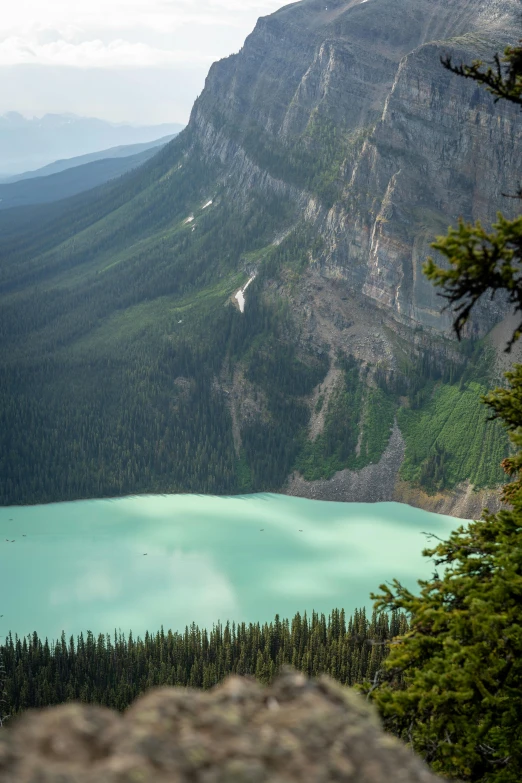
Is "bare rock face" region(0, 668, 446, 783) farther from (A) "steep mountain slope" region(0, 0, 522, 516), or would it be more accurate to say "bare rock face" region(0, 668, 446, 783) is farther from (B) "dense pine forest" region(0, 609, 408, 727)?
(A) "steep mountain slope" region(0, 0, 522, 516)

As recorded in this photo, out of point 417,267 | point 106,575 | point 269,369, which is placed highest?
point 417,267

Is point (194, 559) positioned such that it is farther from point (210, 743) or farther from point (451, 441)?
point (210, 743)

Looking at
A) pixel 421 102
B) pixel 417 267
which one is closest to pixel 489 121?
pixel 421 102

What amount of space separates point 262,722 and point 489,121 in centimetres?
18929

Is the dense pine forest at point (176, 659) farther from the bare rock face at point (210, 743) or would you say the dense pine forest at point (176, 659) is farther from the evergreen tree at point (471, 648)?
the bare rock face at point (210, 743)

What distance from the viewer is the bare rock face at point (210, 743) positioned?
8.01m

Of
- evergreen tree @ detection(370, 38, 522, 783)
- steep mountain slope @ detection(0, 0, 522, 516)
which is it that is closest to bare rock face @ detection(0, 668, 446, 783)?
evergreen tree @ detection(370, 38, 522, 783)

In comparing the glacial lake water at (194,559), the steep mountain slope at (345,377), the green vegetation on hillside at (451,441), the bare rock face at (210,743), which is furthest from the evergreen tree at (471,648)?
the steep mountain slope at (345,377)

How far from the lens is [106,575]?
419ft

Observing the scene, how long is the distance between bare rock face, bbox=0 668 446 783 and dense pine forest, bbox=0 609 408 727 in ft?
287

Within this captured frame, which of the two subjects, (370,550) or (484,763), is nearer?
(484,763)

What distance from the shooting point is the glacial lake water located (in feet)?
379

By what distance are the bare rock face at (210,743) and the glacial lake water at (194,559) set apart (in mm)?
105827

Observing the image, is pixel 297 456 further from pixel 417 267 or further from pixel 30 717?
pixel 30 717
